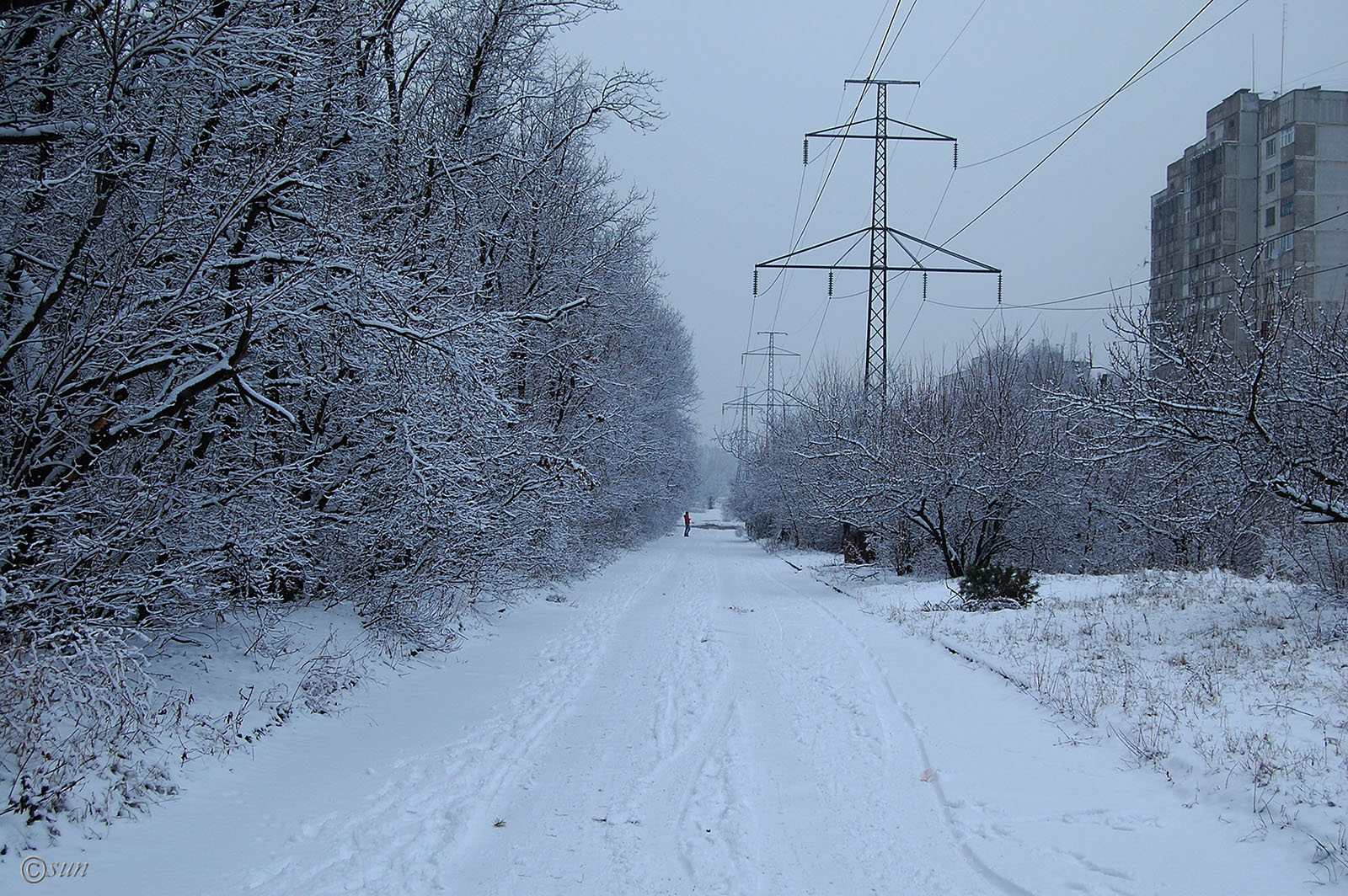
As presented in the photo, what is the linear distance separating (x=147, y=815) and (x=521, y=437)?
766 cm

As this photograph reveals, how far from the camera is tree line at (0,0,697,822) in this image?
16.8ft

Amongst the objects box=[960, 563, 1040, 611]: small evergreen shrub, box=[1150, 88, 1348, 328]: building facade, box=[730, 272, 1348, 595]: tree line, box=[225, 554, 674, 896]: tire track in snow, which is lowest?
box=[225, 554, 674, 896]: tire track in snow

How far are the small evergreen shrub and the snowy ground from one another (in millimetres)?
4996

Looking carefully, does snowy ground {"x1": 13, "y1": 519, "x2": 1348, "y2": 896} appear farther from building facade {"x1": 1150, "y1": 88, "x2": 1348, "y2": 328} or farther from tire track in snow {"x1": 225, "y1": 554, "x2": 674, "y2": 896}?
building facade {"x1": 1150, "y1": 88, "x2": 1348, "y2": 328}

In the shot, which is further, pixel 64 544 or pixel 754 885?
pixel 64 544

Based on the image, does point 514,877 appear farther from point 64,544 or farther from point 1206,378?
point 1206,378

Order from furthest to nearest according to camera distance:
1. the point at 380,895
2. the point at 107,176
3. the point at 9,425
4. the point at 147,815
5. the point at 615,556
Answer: the point at 615,556
the point at 107,176
the point at 9,425
the point at 147,815
the point at 380,895

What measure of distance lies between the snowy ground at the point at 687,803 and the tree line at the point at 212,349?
3.63ft

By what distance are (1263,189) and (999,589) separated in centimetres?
5386

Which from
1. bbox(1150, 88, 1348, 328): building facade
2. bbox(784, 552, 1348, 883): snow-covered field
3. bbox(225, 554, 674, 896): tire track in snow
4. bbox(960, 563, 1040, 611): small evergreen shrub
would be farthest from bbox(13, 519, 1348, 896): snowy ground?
bbox(1150, 88, 1348, 328): building facade

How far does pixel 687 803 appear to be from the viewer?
17.8 feet

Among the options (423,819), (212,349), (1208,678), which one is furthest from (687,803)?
(1208,678)

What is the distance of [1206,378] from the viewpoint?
9516 mm

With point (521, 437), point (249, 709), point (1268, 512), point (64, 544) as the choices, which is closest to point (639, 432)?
point (521, 437)
